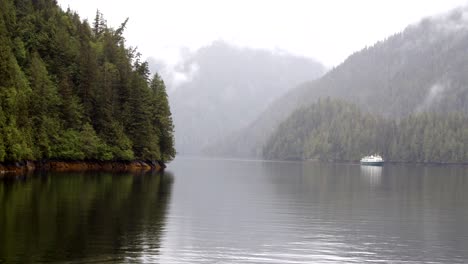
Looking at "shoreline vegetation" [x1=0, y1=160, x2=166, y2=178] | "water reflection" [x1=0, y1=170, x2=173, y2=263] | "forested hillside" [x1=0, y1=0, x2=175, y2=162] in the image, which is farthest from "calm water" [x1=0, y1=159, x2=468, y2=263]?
"forested hillside" [x1=0, y1=0, x2=175, y2=162]

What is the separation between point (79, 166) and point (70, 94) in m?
14.4

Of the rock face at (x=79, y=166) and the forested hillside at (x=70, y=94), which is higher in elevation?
the forested hillside at (x=70, y=94)

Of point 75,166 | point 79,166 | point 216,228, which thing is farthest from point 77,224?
point 79,166

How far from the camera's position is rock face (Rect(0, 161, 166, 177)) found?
97812 millimetres

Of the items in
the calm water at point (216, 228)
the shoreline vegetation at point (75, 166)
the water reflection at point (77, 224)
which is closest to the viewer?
the water reflection at point (77, 224)

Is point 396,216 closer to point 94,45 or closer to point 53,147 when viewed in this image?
point 53,147

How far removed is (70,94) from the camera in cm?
12394

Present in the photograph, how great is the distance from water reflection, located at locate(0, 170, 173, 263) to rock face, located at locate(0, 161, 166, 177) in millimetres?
32799

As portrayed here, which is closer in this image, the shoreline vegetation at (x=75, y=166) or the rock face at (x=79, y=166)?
the shoreline vegetation at (x=75, y=166)

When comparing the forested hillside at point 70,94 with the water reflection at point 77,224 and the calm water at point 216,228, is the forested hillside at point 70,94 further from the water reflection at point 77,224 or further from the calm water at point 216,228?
the water reflection at point 77,224

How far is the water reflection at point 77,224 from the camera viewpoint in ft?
101

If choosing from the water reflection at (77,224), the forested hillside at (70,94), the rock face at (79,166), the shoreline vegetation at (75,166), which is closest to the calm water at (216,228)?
the water reflection at (77,224)

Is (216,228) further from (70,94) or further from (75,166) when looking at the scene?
(70,94)

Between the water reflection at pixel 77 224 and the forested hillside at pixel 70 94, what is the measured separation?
35.8m
